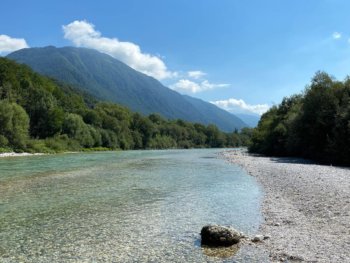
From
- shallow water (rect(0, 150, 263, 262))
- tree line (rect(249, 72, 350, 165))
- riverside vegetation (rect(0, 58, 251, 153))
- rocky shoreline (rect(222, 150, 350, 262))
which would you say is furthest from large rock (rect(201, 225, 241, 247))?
riverside vegetation (rect(0, 58, 251, 153))

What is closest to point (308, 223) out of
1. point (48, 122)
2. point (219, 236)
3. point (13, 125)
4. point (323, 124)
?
point (219, 236)

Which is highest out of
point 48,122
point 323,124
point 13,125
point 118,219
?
point 323,124

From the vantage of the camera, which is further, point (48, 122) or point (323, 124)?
point (48, 122)

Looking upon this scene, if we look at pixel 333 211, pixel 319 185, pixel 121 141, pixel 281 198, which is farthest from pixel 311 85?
pixel 121 141

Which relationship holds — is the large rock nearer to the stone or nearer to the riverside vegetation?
the stone

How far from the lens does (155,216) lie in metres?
19.2

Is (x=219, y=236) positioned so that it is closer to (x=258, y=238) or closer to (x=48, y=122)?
(x=258, y=238)

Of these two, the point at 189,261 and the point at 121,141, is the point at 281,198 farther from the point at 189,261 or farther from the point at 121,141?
the point at 121,141

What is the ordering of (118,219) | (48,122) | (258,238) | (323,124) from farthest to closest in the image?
(48,122) < (323,124) < (118,219) < (258,238)

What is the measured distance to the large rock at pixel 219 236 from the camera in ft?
45.5

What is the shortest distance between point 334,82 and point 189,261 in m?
64.0

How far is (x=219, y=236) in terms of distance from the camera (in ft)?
45.8

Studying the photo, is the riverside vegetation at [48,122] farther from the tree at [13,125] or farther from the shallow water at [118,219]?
the shallow water at [118,219]

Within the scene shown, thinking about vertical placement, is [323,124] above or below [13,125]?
above
